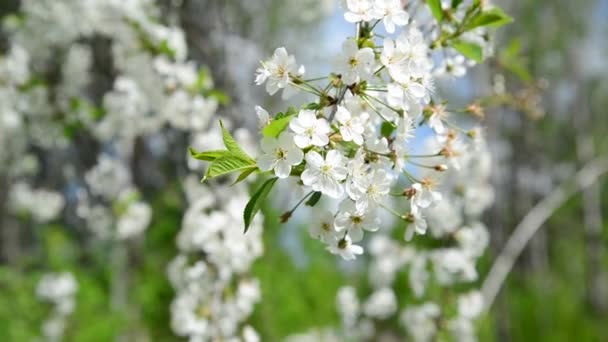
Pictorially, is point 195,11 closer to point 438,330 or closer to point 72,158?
point 438,330

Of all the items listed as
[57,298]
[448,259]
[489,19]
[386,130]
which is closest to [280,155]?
[386,130]

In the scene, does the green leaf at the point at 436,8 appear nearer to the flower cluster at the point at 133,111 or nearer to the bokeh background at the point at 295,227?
the bokeh background at the point at 295,227

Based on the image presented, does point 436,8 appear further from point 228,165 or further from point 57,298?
point 57,298

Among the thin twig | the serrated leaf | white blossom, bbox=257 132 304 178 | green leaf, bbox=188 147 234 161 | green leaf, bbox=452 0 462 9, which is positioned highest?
green leaf, bbox=452 0 462 9

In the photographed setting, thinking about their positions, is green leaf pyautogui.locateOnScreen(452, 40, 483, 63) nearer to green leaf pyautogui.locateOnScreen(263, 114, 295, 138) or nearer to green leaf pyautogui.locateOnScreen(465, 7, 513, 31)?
green leaf pyautogui.locateOnScreen(465, 7, 513, 31)

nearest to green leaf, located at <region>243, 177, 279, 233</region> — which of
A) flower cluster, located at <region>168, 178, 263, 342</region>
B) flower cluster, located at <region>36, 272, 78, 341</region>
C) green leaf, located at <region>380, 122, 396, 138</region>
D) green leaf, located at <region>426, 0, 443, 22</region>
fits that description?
green leaf, located at <region>380, 122, 396, 138</region>

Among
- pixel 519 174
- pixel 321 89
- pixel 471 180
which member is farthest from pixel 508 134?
pixel 321 89
